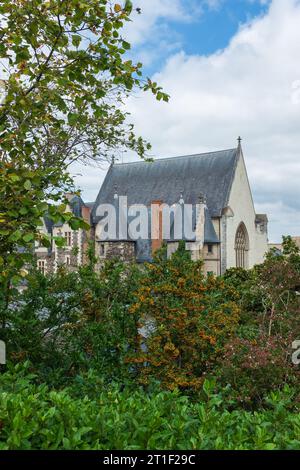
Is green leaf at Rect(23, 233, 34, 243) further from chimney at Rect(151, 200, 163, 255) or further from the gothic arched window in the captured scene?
the gothic arched window

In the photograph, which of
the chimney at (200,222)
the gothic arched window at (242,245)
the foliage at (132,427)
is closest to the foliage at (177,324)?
the foliage at (132,427)

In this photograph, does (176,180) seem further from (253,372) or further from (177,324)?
(253,372)

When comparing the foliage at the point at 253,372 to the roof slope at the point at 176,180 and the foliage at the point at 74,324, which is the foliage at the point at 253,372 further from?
the roof slope at the point at 176,180

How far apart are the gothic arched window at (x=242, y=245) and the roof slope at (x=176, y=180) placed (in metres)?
3.96

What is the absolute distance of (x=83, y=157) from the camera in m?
13.0

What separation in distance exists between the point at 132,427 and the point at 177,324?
2.95 m

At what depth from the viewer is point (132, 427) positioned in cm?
351

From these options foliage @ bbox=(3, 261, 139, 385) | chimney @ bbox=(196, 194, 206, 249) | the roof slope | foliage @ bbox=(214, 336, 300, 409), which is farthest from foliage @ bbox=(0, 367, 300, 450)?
the roof slope

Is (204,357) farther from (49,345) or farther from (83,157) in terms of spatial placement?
(83,157)

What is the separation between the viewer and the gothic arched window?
43700mm

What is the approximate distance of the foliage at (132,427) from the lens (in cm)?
320

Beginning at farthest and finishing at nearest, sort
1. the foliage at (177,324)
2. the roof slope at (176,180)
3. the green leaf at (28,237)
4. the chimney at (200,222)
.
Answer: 1. the roof slope at (176,180)
2. the chimney at (200,222)
3. the foliage at (177,324)
4. the green leaf at (28,237)

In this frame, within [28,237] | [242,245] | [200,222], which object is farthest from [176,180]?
[28,237]
